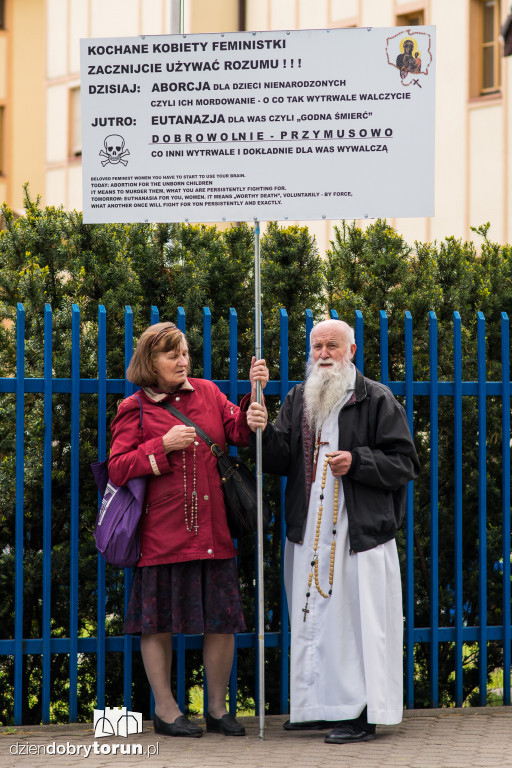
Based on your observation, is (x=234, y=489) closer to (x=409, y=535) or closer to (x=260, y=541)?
(x=260, y=541)

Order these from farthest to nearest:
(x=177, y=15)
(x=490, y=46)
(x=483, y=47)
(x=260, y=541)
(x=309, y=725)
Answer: (x=483, y=47) → (x=490, y=46) → (x=177, y=15) → (x=309, y=725) → (x=260, y=541)

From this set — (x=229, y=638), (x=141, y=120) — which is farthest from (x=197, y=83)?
(x=229, y=638)

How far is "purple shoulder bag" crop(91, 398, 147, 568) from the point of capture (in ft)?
17.7

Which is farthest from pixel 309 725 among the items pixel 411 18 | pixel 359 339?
pixel 411 18

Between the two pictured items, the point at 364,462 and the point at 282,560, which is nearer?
the point at 364,462

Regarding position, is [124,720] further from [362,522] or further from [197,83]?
[197,83]

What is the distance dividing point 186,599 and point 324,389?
1.15m

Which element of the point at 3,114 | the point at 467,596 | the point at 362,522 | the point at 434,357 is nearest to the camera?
the point at 362,522

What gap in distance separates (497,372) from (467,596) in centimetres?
130

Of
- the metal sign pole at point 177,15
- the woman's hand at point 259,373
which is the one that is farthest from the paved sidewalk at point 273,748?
the metal sign pole at point 177,15

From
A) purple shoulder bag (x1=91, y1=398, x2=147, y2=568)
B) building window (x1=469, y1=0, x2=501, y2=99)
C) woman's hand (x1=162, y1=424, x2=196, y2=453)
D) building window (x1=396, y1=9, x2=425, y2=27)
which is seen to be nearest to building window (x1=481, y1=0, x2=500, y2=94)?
building window (x1=469, y1=0, x2=501, y2=99)

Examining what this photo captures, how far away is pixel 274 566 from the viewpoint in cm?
648

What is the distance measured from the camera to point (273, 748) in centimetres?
540

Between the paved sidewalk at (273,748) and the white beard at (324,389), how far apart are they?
1468 mm
